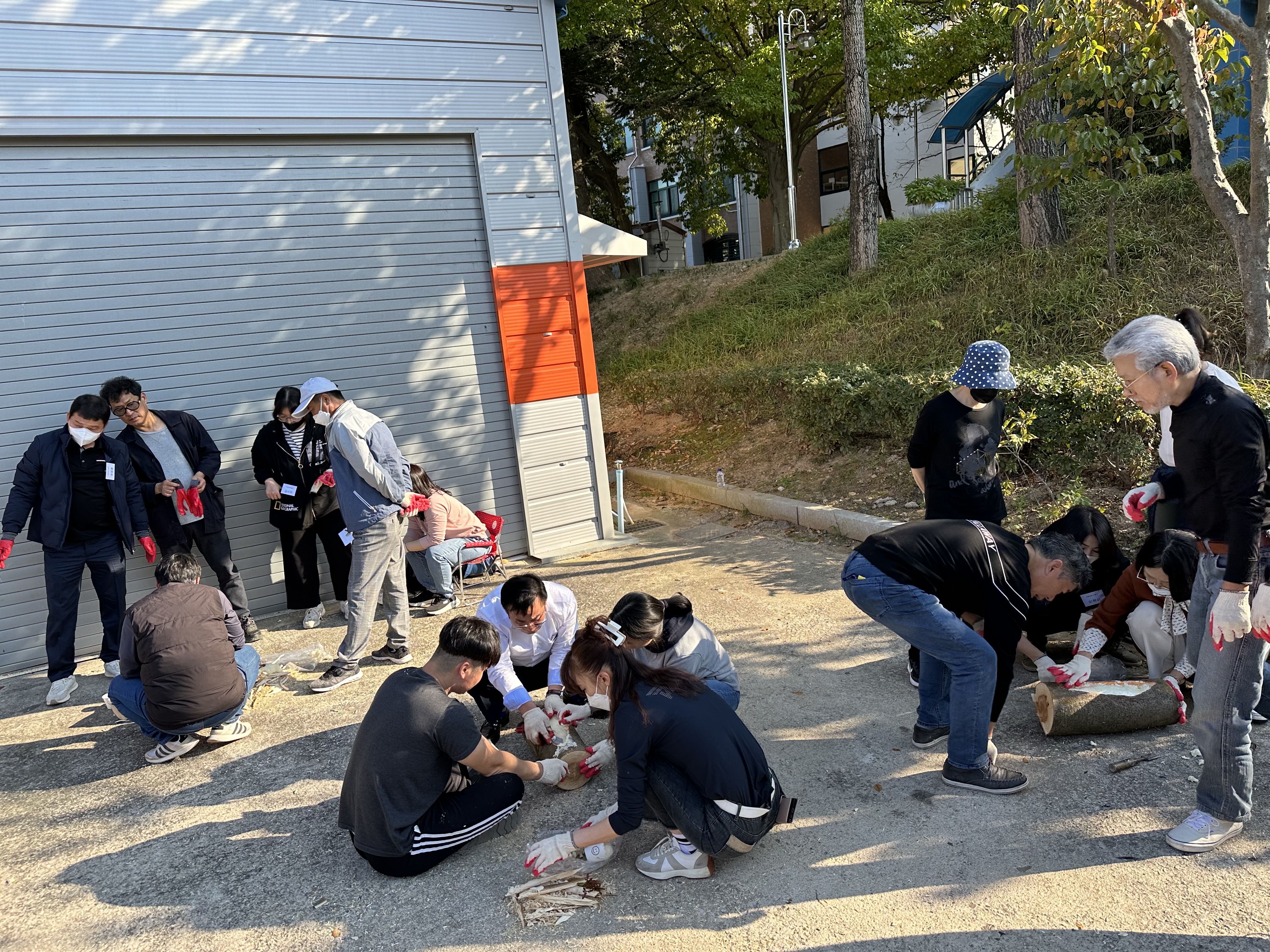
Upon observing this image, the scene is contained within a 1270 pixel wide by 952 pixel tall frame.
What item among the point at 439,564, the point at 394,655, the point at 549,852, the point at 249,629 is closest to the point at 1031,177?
the point at 439,564

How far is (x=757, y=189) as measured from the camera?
23.0 m

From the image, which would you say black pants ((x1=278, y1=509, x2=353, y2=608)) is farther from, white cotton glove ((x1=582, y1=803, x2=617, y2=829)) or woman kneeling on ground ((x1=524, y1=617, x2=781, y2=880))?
woman kneeling on ground ((x1=524, y1=617, x2=781, y2=880))

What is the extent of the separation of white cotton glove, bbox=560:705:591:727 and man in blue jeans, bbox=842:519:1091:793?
1392 mm

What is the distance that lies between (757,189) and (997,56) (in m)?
6.77

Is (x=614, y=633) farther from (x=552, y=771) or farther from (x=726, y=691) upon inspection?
(x=552, y=771)

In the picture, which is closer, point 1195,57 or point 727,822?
point 727,822

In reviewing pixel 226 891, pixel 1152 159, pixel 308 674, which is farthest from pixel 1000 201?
pixel 226 891

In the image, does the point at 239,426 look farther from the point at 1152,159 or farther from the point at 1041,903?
the point at 1152,159

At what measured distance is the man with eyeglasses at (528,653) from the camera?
3.88 meters

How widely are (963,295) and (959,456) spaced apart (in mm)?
6466

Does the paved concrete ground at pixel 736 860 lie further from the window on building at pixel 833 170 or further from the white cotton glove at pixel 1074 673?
the window on building at pixel 833 170

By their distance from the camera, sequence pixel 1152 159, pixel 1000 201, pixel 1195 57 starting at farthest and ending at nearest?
pixel 1000 201
pixel 1152 159
pixel 1195 57

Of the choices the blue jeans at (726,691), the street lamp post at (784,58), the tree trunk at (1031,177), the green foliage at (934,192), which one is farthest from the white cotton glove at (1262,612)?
the green foliage at (934,192)

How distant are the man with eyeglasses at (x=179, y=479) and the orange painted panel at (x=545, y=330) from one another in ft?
8.09
